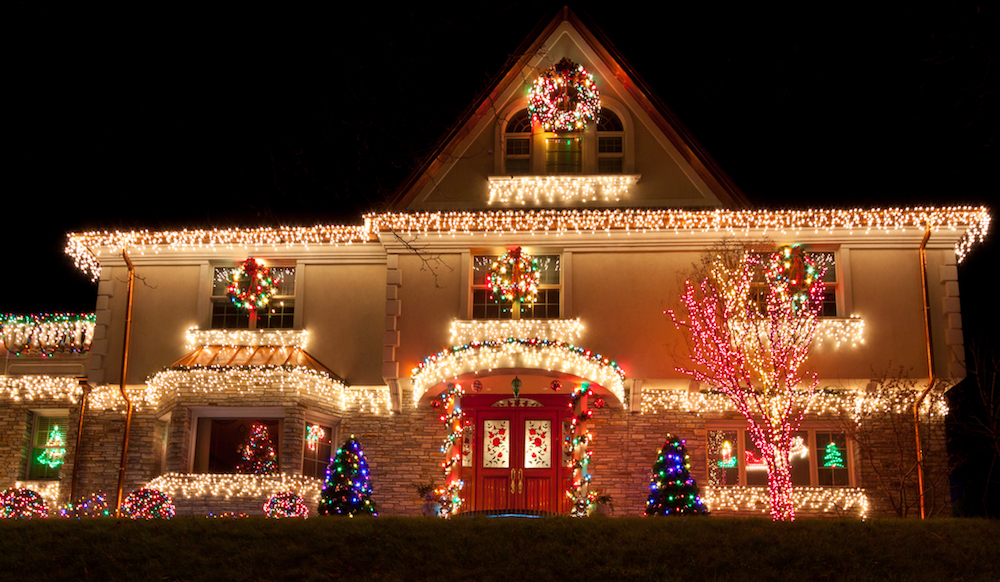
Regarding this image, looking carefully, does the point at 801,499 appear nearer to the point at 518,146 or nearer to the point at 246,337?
the point at 518,146

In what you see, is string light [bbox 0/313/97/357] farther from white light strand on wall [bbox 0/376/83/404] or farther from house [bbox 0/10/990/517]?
white light strand on wall [bbox 0/376/83/404]

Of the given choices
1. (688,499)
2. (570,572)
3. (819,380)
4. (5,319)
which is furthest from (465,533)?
(5,319)

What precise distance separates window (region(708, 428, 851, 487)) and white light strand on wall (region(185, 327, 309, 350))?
8.46 metres

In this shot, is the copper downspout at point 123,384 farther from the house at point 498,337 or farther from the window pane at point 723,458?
the window pane at point 723,458

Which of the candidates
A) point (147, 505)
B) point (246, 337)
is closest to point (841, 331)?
point (246, 337)

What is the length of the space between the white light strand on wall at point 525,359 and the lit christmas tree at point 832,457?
176 inches

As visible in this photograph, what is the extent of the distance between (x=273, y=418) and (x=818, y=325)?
10639 millimetres

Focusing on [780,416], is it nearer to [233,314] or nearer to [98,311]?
[233,314]

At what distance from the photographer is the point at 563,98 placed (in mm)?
19312

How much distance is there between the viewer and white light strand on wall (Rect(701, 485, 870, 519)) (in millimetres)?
17641

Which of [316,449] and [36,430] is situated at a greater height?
[36,430]

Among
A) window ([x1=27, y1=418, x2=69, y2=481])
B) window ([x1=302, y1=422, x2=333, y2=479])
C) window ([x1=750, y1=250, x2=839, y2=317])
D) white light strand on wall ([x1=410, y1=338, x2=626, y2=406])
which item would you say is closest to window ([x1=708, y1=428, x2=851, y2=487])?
window ([x1=750, y1=250, x2=839, y2=317])

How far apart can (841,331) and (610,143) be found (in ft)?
19.3

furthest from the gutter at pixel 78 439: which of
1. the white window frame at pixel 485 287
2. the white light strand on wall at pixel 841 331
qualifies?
the white light strand on wall at pixel 841 331
